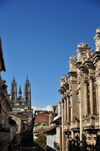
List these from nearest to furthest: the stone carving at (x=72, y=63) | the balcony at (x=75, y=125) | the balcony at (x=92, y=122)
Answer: the balcony at (x=92, y=122) < the balcony at (x=75, y=125) < the stone carving at (x=72, y=63)

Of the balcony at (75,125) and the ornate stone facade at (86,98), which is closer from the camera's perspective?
the ornate stone facade at (86,98)

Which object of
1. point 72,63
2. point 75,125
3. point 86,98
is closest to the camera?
point 86,98

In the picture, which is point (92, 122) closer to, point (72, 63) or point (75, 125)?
point (75, 125)

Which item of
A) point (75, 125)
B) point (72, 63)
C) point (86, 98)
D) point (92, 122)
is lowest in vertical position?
point (75, 125)

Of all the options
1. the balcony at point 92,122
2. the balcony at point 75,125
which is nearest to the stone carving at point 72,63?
the balcony at point 75,125

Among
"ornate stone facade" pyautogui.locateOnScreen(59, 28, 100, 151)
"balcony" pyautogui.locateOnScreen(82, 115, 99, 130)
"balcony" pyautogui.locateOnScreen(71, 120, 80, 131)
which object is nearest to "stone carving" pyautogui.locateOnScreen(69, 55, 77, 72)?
"ornate stone facade" pyautogui.locateOnScreen(59, 28, 100, 151)

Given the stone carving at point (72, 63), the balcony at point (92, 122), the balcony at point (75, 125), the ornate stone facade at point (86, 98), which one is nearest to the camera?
the balcony at point (92, 122)

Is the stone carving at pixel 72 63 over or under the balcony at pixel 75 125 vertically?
over

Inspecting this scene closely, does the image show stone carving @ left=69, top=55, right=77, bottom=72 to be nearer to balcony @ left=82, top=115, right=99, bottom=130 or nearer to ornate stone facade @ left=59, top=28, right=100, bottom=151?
ornate stone facade @ left=59, top=28, right=100, bottom=151

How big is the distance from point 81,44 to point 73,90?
5.84 m

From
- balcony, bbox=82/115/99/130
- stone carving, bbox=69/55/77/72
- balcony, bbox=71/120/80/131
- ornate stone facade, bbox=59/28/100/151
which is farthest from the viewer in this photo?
stone carving, bbox=69/55/77/72

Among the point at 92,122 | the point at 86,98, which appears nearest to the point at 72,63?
the point at 86,98

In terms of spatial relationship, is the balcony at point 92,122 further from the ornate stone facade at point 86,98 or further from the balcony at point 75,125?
the balcony at point 75,125

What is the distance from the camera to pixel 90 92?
1040 inches
